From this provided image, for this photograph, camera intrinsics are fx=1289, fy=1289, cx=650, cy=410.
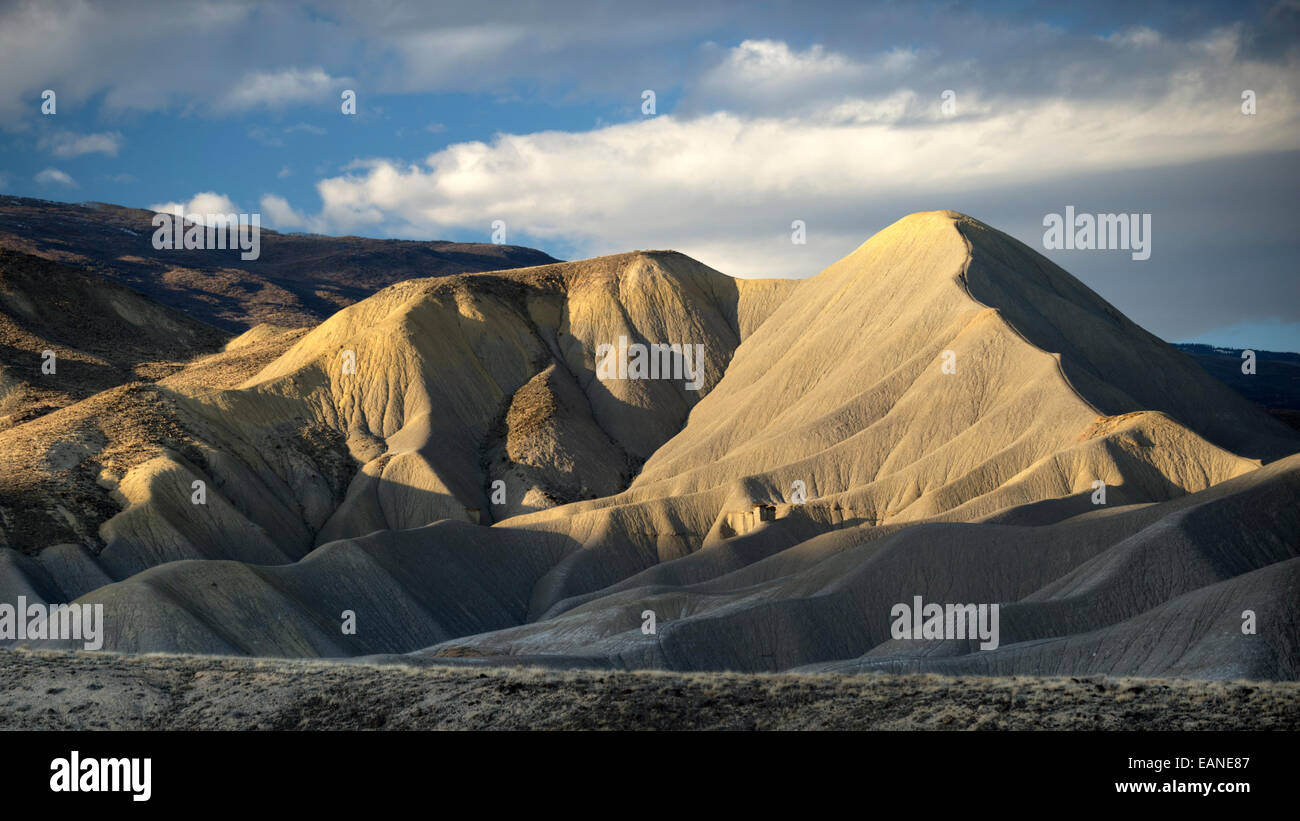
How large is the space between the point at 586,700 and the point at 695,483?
6881cm

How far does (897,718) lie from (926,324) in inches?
3078

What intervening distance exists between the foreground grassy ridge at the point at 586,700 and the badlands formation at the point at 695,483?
40.0 ft

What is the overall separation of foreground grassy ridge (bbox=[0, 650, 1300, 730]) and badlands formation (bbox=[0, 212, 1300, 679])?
12.2 m

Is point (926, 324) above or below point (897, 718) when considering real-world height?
above

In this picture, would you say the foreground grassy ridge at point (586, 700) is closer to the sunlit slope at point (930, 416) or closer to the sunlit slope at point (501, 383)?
the sunlit slope at point (930, 416)

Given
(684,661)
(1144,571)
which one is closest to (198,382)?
(684,661)

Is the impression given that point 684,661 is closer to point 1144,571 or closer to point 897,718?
point 1144,571

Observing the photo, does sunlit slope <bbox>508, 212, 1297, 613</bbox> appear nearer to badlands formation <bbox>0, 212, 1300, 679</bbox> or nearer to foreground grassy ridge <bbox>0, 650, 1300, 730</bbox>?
badlands formation <bbox>0, 212, 1300, 679</bbox>

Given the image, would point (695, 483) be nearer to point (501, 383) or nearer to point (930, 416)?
point (930, 416)

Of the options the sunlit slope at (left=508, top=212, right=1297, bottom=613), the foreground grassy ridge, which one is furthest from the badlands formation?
the foreground grassy ridge

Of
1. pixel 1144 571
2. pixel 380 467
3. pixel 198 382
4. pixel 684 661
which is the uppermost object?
pixel 198 382

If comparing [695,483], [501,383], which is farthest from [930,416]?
[501,383]

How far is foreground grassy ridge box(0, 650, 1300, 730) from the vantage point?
23500 mm
